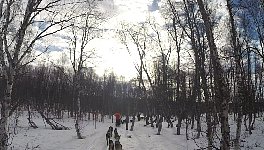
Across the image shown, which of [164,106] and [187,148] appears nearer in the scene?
[187,148]

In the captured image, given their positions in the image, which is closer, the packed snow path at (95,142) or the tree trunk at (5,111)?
the tree trunk at (5,111)

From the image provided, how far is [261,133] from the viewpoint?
79.9 feet

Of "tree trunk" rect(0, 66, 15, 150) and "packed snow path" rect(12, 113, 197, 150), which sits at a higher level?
"tree trunk" rect(0, 66, 15, 150)

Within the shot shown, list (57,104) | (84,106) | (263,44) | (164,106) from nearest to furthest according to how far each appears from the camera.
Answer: (263,44), (164,106), (57,104), (84,106)

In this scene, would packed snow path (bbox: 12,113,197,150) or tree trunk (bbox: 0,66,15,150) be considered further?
packed snow path (bbox: 12,113,197,150)

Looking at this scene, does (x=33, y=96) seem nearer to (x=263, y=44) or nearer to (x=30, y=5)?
(x=263, y=44)

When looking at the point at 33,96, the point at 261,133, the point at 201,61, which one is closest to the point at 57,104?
the point at 33,96

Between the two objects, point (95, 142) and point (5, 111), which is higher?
point (5, 111)

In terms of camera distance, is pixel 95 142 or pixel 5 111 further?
pixel 95 142

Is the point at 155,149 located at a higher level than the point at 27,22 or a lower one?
lower

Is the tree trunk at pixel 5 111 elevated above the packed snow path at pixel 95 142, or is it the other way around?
the tree trunk at pixel 5 111

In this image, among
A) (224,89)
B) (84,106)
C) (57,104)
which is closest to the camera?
(224,89)

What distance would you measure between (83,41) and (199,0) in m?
17.8

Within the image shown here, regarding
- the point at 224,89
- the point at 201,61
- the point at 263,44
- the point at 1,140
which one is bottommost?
the point at 1,140
